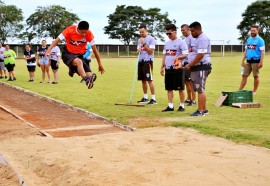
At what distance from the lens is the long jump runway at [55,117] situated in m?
8.52

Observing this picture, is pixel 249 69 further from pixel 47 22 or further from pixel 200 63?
pixel 47 22

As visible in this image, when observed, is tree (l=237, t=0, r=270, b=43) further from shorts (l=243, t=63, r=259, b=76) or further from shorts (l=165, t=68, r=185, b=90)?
shorts (l=165, t=68, r=185, b=90)

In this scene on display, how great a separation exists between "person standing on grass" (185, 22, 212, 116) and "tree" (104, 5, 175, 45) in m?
73.8

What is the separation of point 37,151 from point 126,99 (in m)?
6.53

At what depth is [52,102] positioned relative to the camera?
42.9ft

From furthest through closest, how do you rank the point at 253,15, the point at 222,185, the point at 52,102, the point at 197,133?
the point at 253,15
the point at 52,102
the point at 197,133
the point at 222,185

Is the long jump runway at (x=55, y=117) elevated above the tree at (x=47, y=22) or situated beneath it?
situated beneath

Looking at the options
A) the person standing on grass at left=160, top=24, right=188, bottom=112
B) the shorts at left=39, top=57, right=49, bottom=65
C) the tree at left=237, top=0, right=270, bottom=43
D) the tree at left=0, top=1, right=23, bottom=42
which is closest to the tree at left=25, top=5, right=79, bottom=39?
the tree at left=0, top=1, right=23, bottom=42

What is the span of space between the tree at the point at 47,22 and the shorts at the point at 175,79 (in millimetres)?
69801

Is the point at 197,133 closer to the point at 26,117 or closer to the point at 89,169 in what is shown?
the point at 89,169

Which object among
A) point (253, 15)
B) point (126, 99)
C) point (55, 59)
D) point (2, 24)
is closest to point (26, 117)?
point (126, 99)

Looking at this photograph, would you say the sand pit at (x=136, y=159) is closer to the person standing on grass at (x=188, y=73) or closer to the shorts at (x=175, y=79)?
the shorts at (x=175, y=79)

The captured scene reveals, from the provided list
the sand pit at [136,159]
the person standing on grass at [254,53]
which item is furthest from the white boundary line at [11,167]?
the person standing on grass at [254,53]

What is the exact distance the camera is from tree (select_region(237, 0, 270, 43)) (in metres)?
83.2
